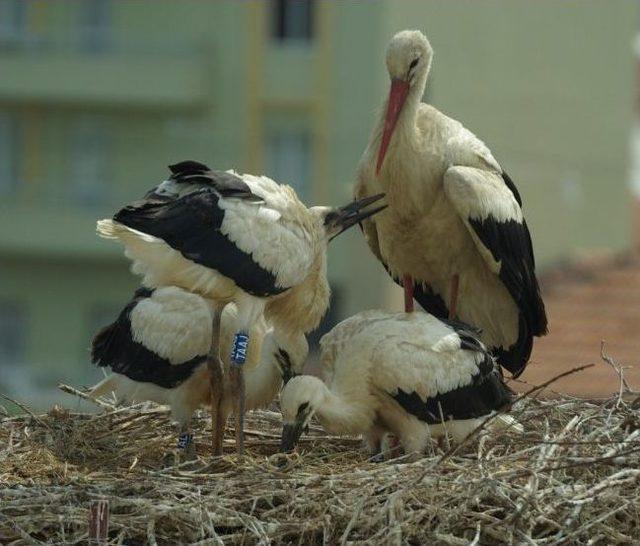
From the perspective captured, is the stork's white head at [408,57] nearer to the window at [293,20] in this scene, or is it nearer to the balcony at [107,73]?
the window at [293,20]

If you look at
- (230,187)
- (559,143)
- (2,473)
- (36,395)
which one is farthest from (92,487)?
(559,143)

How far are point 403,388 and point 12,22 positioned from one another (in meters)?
16.1

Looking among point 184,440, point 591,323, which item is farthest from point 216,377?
point 591,323

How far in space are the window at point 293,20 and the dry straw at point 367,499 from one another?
15.0 metres

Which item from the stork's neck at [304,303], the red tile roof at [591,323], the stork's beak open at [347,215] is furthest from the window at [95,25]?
the stork's neck at [304,303]

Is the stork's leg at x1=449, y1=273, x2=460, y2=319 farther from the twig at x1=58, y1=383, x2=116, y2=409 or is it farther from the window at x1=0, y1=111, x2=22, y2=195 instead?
the window at x1=0, y1=111, x2=22, y2=195

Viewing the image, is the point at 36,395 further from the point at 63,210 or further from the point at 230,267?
the point at 230,267

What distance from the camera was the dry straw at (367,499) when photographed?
7230 mm

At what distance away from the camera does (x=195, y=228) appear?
8391 mm

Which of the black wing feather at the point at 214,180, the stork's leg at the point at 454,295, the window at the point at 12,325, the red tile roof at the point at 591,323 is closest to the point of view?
the black wing feather at the point at 214,180

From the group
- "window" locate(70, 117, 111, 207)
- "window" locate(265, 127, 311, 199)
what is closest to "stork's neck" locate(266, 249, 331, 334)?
"window" locate(265, 127, 311, 199)

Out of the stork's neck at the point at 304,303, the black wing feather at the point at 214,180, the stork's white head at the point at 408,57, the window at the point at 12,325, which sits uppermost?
the stork's white head at the point at 408,57

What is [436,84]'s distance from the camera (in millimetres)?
22281

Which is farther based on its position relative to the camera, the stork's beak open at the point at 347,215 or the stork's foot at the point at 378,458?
the stork's beak open at the point at 347,215
